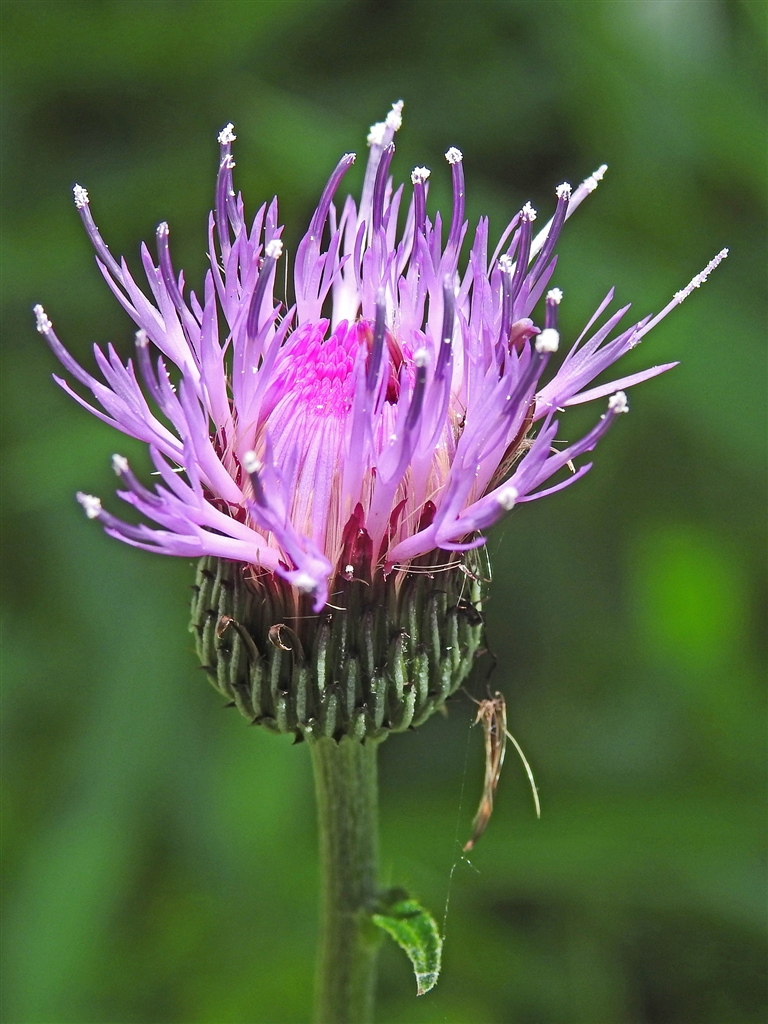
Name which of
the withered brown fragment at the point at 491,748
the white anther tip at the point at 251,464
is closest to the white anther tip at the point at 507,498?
the white anther tip at the point at 251,464

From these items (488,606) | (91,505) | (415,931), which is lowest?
(415,931)

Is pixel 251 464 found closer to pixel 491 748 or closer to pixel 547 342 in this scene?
pixel 547 342

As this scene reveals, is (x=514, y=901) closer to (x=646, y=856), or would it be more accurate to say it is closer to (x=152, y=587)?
(x=646, y=856)

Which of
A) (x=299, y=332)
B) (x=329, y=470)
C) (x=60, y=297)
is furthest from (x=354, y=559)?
(x=60, y=297)

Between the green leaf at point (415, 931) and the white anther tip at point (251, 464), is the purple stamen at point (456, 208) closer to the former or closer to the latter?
the white anther tip at point (251, 464)

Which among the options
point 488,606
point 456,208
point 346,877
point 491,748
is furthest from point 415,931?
point 488,606

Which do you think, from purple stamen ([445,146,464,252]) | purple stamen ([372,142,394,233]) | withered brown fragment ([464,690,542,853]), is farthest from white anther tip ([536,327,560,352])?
withered brown fragment ([464,690,542,853])

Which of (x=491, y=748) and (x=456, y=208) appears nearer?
(x=456, y=208)
